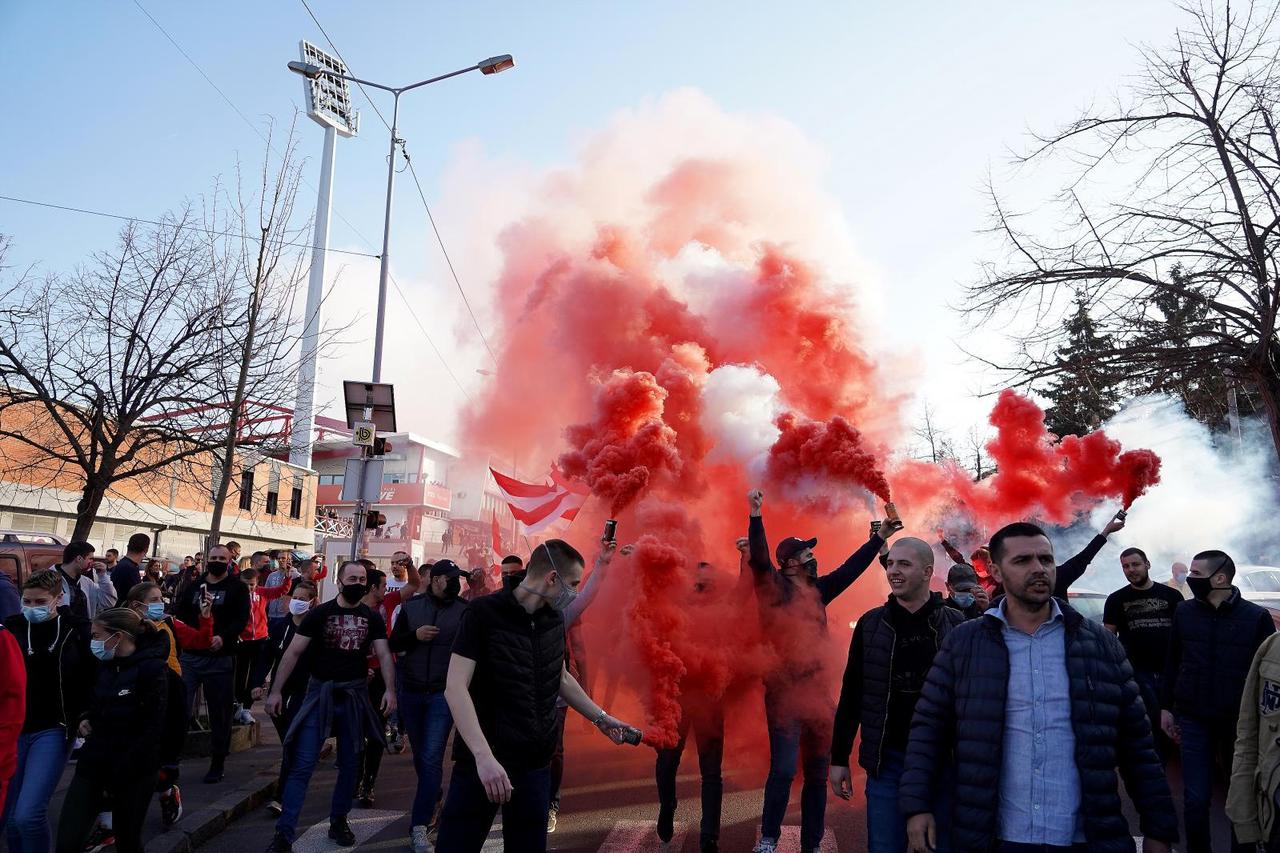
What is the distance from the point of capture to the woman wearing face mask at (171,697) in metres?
5.32

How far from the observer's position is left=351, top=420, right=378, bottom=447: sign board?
38.0 ft

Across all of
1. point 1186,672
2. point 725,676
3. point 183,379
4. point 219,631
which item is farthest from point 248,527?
point 1186,672

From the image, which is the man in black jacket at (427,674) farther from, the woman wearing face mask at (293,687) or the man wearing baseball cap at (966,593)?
the man wearing baseball cap at (966,593)

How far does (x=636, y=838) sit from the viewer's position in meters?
6.18

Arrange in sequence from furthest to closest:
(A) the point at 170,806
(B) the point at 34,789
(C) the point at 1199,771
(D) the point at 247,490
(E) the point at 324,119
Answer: (E) the point at 324,119 → (D) the point at 247,490 → (A) the point at 170,806 → (C) the point at 1199,771 → (B) the point at 34,789

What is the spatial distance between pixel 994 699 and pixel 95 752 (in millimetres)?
4486

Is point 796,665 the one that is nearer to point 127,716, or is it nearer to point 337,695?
point 337,695

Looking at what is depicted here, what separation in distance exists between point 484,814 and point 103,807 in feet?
8.12

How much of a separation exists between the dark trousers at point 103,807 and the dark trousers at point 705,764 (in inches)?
125

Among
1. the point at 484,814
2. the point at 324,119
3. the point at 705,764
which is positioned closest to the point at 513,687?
the point at 484,814

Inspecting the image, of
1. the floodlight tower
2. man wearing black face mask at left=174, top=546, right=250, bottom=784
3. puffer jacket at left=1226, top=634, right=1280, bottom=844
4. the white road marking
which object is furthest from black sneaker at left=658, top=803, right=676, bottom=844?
the floodlight tower

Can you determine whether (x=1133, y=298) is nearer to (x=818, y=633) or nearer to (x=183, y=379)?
(x=818, y=633)

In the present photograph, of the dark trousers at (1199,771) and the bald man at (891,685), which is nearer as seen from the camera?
the bald man at (891,685)

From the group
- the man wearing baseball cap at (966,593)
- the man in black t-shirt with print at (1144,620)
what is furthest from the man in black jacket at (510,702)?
the man in black t-shirt with print at (1144,620)
